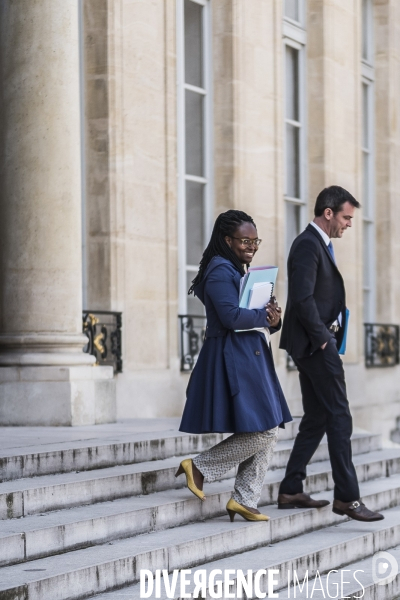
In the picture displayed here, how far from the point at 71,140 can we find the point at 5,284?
1267mm

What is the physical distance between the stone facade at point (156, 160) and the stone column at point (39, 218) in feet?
0.05

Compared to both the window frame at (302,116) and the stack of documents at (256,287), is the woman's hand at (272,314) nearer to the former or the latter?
the stack of documents at (256,287)

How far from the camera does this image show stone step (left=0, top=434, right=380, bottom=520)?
5.88 m

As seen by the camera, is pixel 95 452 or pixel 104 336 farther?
pixel 104 336

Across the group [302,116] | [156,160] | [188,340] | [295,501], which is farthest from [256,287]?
[302,116]

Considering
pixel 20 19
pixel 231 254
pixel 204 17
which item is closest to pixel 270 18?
pixel 204 17

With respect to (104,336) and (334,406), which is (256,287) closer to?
(334,406)

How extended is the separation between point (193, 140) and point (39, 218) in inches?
142

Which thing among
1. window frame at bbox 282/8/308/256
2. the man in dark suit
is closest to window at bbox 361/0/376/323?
window frame at bbox 282/8/308/256

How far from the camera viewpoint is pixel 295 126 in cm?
1398

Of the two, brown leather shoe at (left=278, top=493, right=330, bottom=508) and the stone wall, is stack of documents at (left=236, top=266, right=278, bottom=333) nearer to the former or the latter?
brown leather shoe at (left=278, top=493, right=330, bottom=508)

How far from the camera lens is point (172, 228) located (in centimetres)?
1104

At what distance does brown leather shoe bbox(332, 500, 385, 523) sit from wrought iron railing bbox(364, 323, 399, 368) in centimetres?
887

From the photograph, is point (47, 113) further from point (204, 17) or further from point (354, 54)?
point (354, 54)
